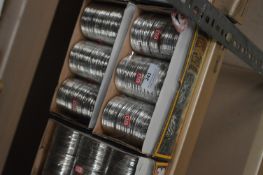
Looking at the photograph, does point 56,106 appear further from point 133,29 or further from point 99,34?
point 133,29

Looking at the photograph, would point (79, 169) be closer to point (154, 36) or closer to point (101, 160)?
point (101, 160)

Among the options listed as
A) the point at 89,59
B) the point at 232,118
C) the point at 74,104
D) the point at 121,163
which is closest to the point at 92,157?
the point at 121,163

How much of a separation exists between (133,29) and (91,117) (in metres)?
0.43

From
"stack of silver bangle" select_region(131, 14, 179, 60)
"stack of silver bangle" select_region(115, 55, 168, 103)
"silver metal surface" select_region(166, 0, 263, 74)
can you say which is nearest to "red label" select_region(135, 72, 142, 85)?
"stack of silver bangle" select_region(115, 55, 168, 103)

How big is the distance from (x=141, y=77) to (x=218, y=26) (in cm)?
38

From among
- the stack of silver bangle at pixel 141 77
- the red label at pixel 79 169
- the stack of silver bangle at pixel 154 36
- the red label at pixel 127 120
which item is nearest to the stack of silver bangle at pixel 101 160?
the red label at pixel 79 169

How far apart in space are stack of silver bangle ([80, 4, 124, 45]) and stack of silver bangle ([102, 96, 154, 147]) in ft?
1.07

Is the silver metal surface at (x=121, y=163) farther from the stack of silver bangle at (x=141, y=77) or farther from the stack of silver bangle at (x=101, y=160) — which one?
the stack of silver bangle at (x=141, y=77)

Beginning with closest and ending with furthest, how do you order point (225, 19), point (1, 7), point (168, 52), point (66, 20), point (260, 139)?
1. point (225, 19)
2. point (168, 52)
3. point (260, 139)
4. point (1, 7)
5. point (66, 20)

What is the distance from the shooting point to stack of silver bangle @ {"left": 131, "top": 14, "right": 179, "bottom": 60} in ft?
5.07

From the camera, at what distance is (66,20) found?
7.55ft

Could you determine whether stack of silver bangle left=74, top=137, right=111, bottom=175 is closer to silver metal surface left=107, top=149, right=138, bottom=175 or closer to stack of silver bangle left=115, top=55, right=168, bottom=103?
silver metal surface left=107, top=149, right=138, bottom=175

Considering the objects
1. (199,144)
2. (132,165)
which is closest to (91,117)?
(132,165)

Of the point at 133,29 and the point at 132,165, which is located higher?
the point at 133,29
